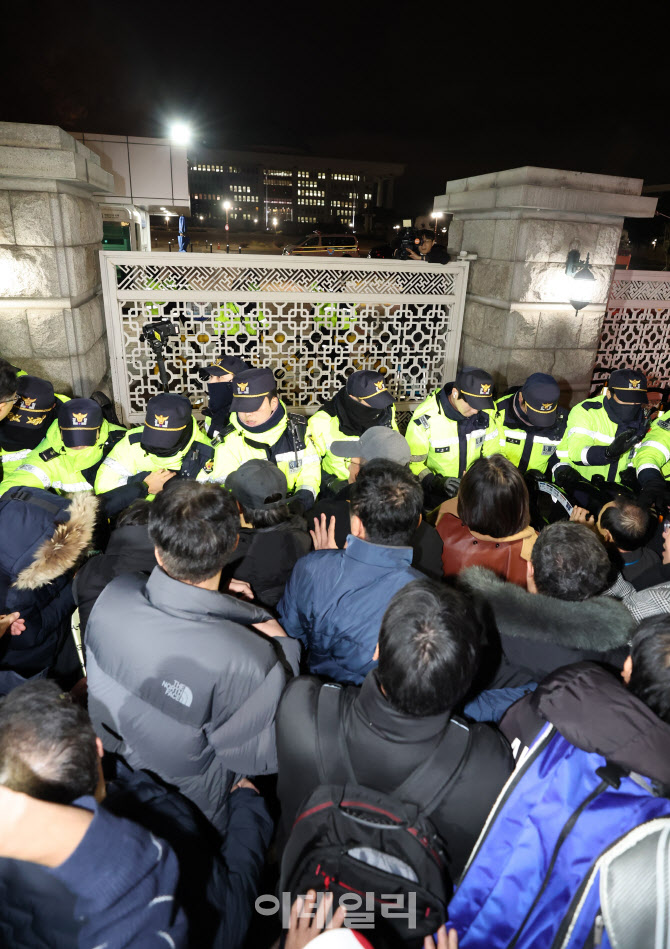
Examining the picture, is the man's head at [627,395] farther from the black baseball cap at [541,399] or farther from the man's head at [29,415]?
the man's head at [29,415]

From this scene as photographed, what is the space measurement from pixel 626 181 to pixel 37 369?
22.3 ft

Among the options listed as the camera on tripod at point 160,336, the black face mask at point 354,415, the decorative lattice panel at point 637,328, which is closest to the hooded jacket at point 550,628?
the black face mask at point 354,415

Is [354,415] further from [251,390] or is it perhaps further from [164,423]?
[164,423]

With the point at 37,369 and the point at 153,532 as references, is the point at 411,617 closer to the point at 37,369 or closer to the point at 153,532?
the point at 153,532

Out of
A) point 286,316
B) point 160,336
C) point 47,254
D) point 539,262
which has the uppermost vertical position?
point 539,262

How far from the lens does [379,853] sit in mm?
1337

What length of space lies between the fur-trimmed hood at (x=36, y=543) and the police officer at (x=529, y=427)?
3566 millimetres

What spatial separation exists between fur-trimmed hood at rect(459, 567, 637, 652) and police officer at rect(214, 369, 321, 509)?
6.53 feet

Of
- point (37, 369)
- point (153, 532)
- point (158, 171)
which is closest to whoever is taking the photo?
point (153, 532)

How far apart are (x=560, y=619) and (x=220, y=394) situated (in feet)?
12.7

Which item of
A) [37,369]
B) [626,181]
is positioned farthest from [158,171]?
[626,181]

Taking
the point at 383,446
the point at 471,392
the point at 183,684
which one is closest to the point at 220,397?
the point at 383,446

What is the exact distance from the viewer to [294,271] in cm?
618

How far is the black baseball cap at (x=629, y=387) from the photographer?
14.5 ft
